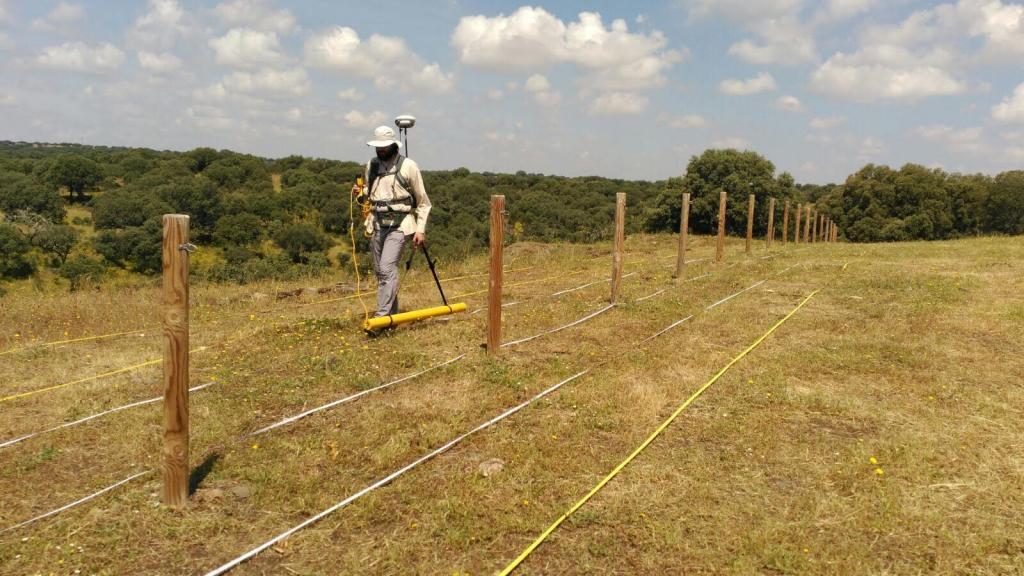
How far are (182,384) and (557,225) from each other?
3668cm

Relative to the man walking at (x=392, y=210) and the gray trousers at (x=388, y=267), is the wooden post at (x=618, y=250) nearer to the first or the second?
the man walking at (x=392, y=210)

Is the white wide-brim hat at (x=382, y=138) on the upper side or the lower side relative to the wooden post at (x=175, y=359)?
upper

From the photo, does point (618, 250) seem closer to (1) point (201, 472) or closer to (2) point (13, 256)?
(1) point (201, 472)

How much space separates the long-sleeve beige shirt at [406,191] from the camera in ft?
22.4

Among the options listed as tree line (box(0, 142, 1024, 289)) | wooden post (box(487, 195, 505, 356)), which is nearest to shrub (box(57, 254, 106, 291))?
tree line (box(0, 142, 1024, 289))

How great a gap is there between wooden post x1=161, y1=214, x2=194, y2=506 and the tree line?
72.6 feet

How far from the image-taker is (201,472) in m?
3.75

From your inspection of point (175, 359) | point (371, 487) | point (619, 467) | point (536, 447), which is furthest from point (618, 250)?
point (175, 359)

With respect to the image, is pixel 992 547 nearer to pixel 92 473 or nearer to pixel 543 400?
pixel 543 400

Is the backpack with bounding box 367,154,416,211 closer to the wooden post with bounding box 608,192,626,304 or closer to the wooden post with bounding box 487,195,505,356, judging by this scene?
the wooden post with bounding box 487,195,505,356

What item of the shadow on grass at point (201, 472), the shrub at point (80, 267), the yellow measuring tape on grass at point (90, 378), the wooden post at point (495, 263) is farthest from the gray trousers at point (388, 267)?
the shrub at point (80, 267)

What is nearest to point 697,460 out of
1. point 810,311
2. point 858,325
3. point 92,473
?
point 92,473

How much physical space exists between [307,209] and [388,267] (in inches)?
1558

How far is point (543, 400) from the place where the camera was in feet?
16.9
